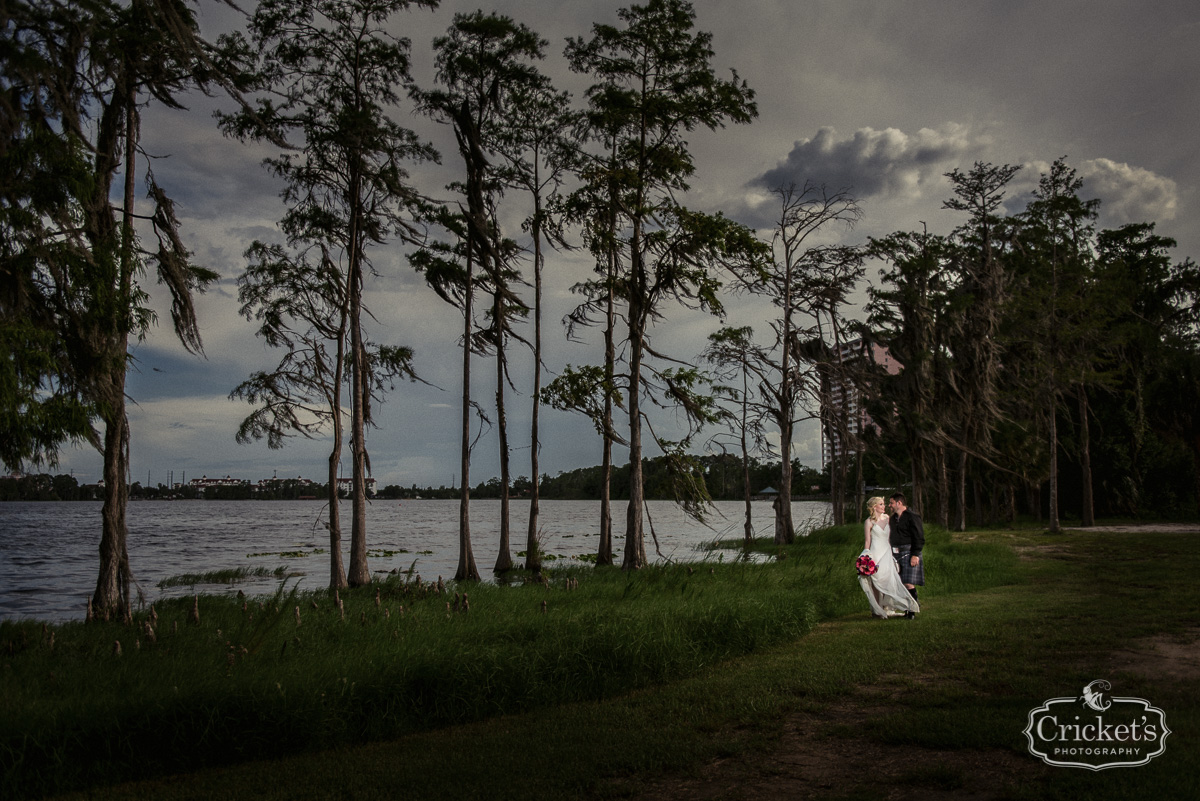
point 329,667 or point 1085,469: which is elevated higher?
point 1085,469

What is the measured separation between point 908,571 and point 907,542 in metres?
0.46

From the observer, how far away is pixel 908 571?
11.5 meters

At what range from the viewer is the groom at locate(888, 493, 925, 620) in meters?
11.4

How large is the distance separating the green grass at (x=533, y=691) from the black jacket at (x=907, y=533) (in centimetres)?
120

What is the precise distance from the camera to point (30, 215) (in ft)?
31.6

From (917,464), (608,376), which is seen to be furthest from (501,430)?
(917,464)

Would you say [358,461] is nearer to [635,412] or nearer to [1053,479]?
[635,412]

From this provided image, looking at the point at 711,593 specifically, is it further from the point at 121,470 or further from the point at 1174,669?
the point at 121,470

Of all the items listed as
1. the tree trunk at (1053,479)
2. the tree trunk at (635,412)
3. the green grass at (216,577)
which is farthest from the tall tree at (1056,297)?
the green grass at (216,577)

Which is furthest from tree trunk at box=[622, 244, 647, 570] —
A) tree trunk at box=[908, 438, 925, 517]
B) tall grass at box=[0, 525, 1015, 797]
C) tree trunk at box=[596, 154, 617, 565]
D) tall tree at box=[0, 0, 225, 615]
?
tree trunk at box=[908, 438, 925, 517]

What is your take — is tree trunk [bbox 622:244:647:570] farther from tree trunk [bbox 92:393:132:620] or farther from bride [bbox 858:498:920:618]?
tree trunk [bbox 92:393:132:620]

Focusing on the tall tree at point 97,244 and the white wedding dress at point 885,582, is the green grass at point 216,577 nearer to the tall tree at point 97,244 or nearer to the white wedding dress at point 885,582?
the tall tree at point 97,244

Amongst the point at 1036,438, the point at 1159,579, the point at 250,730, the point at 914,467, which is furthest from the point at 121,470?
the point at 1036,438

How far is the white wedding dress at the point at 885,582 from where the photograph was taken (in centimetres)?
1120
